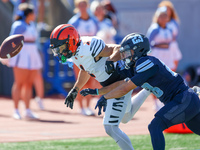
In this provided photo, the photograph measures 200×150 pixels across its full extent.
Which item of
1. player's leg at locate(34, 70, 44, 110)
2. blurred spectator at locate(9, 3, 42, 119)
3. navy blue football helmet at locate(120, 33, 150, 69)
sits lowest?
player's leg at locate(34, 70, 44, 110)

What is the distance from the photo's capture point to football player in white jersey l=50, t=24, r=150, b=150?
5363 mm

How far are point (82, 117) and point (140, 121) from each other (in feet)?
3.94

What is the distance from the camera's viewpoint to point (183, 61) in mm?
15000

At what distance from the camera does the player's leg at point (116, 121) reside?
538cm

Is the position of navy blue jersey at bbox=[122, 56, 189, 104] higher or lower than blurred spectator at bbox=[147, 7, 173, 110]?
higher

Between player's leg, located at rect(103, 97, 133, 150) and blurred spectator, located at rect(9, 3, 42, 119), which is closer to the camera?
player's leg, located at rect(103, 97, 133, 150)

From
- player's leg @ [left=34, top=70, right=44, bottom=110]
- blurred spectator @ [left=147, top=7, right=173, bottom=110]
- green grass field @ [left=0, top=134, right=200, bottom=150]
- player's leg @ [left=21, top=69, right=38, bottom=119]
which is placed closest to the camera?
green grass field @ [left=0, top=134, right=200, bottom=150]

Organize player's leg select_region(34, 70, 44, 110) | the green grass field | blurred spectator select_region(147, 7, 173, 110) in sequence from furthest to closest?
player's leg select_region(34, 70, 44, 110) < blurred spectator select_region(147, 7, 173, 110) < the green grass field

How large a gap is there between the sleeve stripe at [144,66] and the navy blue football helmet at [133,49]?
0.52 ft

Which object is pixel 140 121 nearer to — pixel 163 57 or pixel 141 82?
pixel 163 57

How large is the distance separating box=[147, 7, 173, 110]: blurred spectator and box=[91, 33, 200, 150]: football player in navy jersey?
4.33 meters

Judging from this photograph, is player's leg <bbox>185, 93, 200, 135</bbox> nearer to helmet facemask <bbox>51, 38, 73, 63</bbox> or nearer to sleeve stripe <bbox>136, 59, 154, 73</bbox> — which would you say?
sleeve stripe <bbox>136, 59, 154, 73</bbox>

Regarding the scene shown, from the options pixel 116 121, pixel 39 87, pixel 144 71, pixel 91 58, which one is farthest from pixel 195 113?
pixel 39 87

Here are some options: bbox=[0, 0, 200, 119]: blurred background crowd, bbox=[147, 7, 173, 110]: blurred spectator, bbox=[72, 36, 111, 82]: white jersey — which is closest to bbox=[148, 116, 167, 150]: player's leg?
bbox=[72, 36, 111, 82]: white jersey
